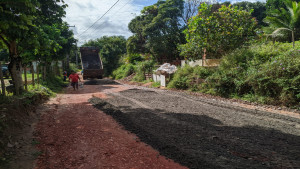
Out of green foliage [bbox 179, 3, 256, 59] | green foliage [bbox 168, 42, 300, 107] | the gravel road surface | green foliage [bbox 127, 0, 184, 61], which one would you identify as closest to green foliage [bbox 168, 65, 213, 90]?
green foliage [bbox 168, 42, 300, 107]

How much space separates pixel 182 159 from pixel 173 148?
475mm

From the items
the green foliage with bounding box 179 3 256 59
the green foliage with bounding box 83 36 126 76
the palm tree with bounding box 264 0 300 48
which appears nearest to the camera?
the green foliage with bounding box 179 3 256 59

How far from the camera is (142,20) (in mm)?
27672

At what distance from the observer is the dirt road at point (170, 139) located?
143 inches

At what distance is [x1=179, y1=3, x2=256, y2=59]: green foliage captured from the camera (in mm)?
12969

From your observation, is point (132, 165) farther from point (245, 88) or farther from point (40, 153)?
point (245, 88)

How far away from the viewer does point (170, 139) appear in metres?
4.63

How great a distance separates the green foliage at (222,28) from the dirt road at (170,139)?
7.07 metres

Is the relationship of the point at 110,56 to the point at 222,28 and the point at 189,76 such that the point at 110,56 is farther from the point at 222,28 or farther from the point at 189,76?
the point at 222,28

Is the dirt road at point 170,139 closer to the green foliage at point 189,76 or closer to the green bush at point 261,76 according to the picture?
the green bush at point 261,76

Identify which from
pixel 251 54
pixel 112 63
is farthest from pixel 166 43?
pixel 251 54

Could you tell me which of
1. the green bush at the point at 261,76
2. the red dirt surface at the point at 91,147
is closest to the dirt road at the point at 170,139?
the red dirt surface at the point at 91,147

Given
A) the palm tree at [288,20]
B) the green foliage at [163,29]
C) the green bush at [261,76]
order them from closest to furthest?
the green bush at [261,76]
the palm tree at [288,20]
the green foliage at [163,29]

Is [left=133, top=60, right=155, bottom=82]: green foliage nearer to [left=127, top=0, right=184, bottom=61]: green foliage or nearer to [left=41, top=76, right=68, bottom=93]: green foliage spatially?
[left=127, top=0, right=184, bottom=61]: green foliage
